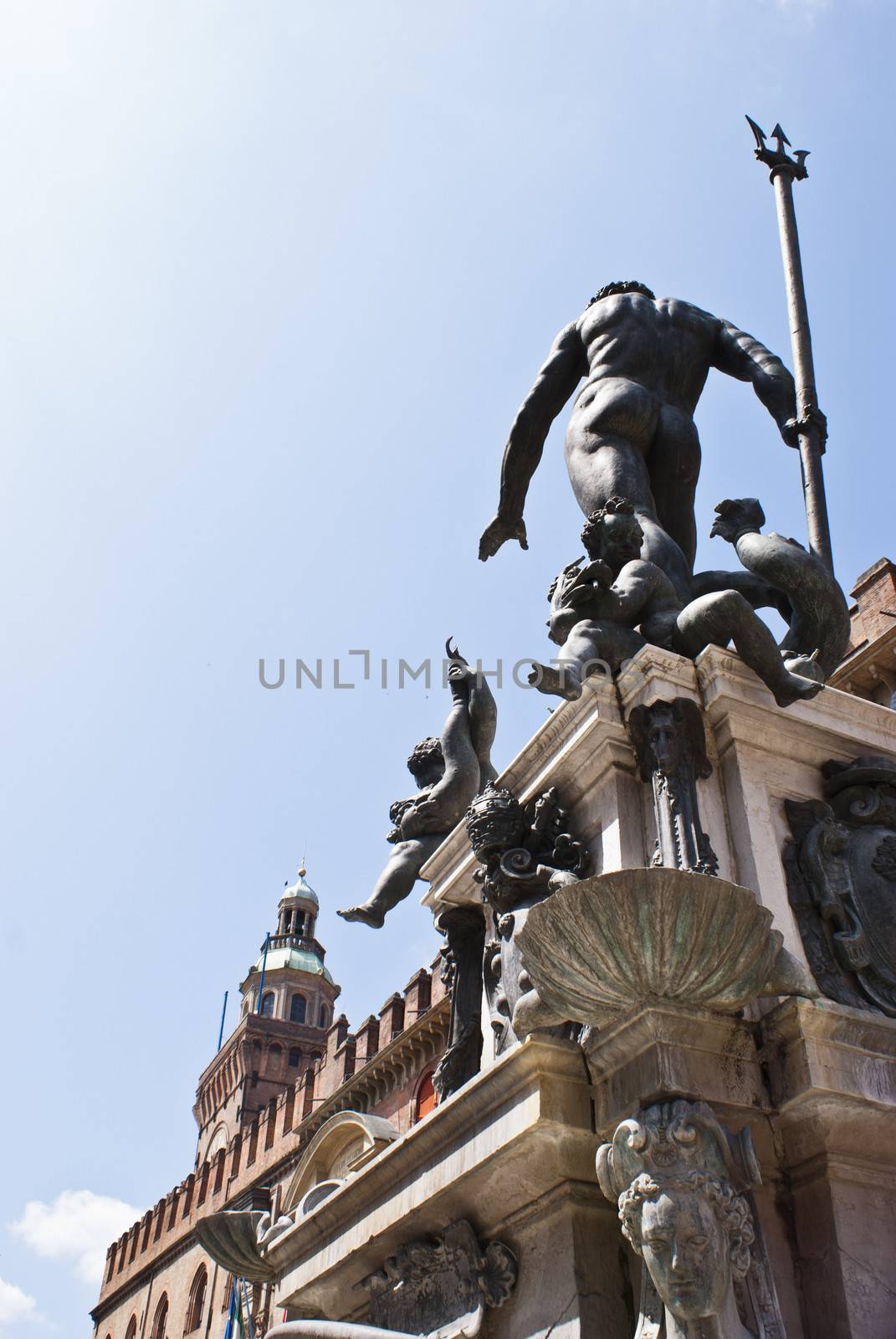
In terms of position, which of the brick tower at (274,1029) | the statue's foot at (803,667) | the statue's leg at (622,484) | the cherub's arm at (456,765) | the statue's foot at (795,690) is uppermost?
the brick tower at (274,1029)

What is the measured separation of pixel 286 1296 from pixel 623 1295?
58.0 inches

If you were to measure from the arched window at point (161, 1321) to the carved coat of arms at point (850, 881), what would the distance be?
4759 cm

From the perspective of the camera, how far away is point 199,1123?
63.8 m

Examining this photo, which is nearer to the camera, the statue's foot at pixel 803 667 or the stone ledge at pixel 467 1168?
the stone ledge at pixel 467 1168

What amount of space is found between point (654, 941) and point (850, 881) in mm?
897

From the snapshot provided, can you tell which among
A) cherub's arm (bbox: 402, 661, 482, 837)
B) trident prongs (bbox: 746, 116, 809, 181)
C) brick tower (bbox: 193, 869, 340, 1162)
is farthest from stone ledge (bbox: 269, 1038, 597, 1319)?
brick tower (bbox: 193, 869, 340, 1162)

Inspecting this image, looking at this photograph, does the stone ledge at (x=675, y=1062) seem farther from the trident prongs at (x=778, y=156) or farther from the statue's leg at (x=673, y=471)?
the trident prongs at (x=778, y=156)

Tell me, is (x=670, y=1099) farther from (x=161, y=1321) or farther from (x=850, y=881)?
(x=161, y=1321)

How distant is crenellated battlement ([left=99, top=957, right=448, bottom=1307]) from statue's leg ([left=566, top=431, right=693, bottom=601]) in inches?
814

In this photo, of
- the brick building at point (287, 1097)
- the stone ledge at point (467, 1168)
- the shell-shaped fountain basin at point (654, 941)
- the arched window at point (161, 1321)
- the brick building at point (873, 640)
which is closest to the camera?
the shell-shaped fountain basin at point (654, 941)

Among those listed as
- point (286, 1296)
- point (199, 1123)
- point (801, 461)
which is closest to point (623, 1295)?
point (286, 1296)

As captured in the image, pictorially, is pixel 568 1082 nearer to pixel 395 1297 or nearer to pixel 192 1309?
pixel 395 1297

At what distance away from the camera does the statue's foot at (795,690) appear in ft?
11.2

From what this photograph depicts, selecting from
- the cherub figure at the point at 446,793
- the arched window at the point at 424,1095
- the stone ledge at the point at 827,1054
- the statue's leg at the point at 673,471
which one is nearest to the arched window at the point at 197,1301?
the arched window at the point at 424,1095
